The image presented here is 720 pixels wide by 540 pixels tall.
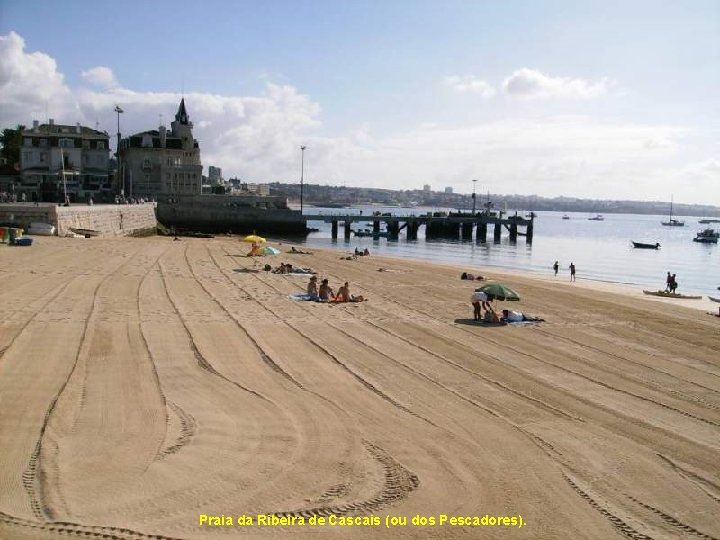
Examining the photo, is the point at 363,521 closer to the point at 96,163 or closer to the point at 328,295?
the point at 328,295

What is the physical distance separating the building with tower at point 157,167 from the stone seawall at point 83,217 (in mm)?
22343

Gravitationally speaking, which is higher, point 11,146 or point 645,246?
point 11,146

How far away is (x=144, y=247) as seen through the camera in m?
31.8

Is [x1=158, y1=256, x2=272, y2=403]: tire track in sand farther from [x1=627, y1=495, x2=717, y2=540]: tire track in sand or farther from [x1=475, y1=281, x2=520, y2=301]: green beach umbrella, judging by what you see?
[x1=475, y1=281, x2=520, y2=301]: green beach umbrella

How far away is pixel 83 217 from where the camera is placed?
36250 millimetres

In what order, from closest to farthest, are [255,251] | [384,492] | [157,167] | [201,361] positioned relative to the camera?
[384,492]
[201,361]
[255,251]
[157,167]

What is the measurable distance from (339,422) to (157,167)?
71045 mm

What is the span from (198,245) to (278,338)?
1010 inches

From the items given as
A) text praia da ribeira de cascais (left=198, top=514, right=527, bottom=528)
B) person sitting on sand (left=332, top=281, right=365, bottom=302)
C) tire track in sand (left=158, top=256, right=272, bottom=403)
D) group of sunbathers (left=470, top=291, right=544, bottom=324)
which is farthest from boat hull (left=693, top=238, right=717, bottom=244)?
text praia da ribeira de cascais (left=198, top=514, right=527, bottom=528)

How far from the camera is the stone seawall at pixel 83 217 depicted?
105 feet

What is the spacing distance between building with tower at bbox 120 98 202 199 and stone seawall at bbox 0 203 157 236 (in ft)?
73.3

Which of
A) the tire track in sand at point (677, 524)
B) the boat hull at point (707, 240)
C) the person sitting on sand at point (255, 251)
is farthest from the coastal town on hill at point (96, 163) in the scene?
the boat hull at point (707, 240)

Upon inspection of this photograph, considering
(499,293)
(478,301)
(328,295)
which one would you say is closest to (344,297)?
(328,295)

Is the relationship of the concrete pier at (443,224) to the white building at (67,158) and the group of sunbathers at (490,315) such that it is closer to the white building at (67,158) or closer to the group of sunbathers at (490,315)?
the white building at (67,158)
